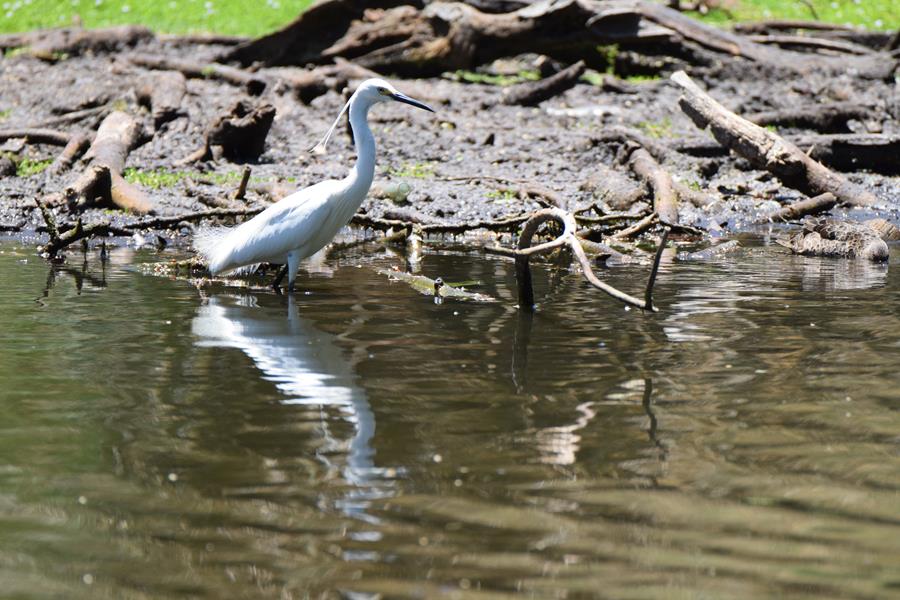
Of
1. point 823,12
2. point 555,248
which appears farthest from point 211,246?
point 823,12

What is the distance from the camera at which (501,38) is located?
757 inches

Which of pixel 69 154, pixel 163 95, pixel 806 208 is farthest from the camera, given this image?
pixel 163 95

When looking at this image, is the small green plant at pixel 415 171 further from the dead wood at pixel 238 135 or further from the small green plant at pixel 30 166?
the small green plant at pixel 30 166

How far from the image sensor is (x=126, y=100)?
18109 mm

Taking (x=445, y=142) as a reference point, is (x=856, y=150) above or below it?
above

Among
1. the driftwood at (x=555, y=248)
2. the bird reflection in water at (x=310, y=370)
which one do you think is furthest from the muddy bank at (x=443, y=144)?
the bird reflection in water at (x=310, y=370)

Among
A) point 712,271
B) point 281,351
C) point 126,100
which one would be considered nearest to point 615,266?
point 712,271

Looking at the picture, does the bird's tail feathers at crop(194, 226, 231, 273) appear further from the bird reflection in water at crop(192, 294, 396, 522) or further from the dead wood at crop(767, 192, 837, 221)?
the dead wood at crop(767, 192, 837, 221)

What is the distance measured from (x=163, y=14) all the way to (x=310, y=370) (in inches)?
841

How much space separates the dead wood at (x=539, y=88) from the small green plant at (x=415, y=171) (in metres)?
3.15

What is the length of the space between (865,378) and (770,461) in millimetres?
1636

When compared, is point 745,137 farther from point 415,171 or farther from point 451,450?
point 451,450

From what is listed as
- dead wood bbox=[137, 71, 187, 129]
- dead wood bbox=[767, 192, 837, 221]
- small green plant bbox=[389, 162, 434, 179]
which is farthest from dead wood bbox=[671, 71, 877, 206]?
dead wood bbox=[137, 71, 187, 129]

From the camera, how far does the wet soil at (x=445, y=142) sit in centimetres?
1346
